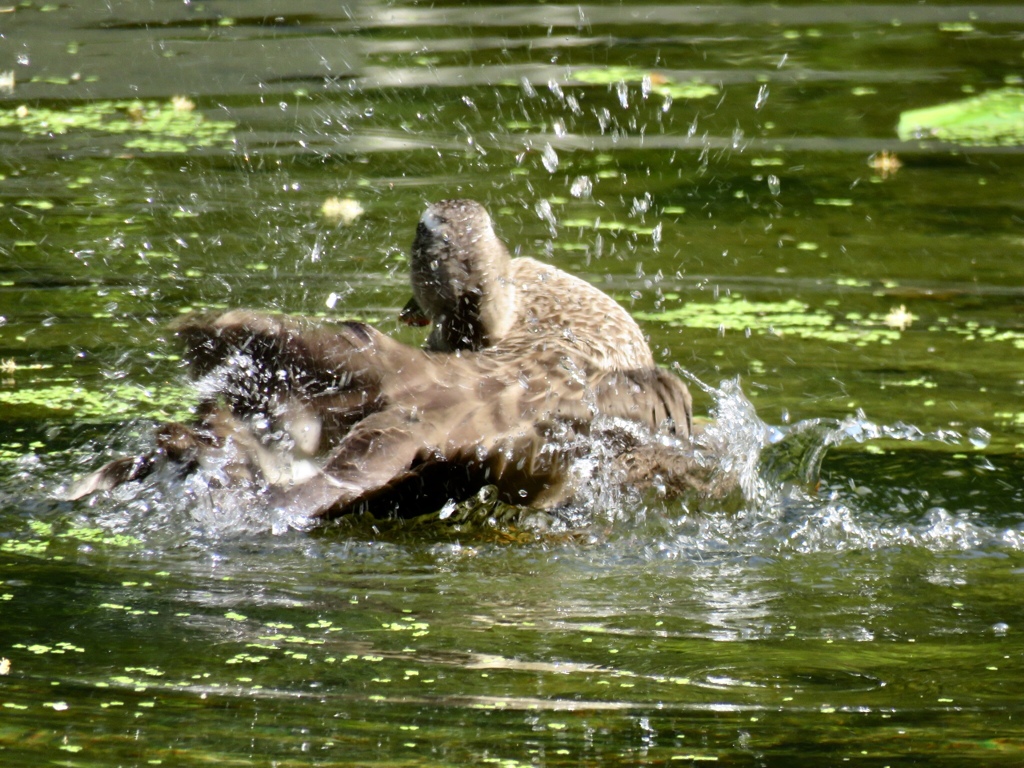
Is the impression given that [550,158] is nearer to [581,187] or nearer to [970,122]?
[581,187]

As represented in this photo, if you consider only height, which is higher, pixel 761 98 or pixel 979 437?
pixel 761 98

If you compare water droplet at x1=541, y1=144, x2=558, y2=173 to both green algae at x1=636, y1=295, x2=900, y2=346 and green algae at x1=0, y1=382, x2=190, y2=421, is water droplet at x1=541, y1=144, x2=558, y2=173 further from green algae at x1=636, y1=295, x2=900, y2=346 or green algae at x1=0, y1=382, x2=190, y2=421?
green algae at x1=0, y1=382, x2=190, y2=421

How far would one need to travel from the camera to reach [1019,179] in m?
8.73

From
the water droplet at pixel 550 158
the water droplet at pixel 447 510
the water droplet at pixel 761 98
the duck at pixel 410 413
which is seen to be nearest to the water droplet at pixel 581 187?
the water droplet at pixel 550 158

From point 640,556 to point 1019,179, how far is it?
16.6ft

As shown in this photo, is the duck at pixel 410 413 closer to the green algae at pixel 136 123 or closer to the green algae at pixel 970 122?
the green algae at pixel 136 123

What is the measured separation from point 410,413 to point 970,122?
6166 mm

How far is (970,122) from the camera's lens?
9.55m

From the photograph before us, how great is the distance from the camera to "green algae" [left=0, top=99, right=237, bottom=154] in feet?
30.1

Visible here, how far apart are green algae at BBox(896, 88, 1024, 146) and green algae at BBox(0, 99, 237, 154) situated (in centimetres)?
398

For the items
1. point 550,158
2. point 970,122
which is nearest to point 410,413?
point 550,158

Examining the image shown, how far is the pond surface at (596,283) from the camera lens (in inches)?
134

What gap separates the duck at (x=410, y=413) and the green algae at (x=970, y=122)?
4805 mm

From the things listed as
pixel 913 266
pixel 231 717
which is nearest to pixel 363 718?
pixel 231 717
